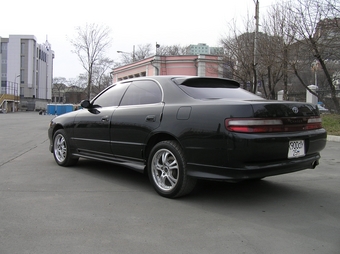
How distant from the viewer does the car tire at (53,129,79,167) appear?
19.7 feet

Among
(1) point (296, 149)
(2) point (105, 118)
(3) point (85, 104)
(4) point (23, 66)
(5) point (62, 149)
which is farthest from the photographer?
(4) point (23, 66)

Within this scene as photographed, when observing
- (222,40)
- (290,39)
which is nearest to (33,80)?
(222,40)

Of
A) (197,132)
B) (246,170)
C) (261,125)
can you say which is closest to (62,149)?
(197,132)

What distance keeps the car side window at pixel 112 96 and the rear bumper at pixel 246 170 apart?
2.01 m

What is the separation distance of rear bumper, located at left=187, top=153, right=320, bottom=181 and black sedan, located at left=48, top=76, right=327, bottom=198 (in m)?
0.01

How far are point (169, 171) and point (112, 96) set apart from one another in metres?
1.93

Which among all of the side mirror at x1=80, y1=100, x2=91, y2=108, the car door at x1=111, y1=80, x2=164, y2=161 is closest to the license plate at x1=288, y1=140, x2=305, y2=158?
the car door at x1=111, y1=80, x2=164, y2=161

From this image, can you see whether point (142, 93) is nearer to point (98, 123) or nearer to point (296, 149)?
point (98, 123)

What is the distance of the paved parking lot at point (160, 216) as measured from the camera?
2838mm

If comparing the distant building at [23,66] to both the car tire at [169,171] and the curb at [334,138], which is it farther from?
the car tire at [169,171]

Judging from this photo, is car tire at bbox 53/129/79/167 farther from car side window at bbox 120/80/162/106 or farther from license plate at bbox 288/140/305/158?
license plate at bbox 288/140/305/158

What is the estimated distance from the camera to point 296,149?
3.84 m

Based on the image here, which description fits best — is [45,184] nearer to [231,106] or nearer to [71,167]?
[71,167]

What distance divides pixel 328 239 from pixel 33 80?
9101 centimetres
